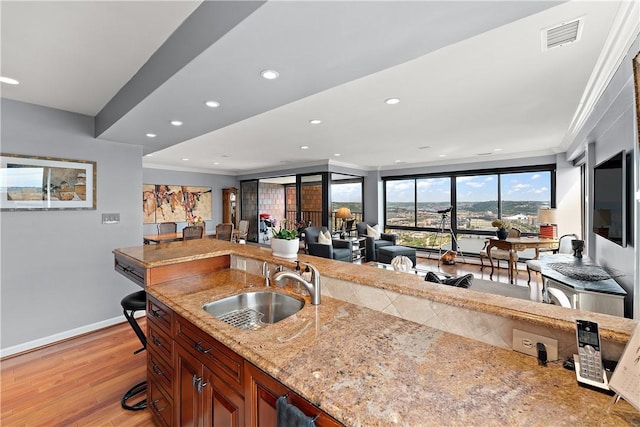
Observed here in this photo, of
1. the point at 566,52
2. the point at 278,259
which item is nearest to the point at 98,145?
the point at 278,259

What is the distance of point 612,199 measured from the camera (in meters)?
2.43

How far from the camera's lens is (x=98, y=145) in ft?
10.6

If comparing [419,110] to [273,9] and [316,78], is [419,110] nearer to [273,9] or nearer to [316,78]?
[316,78]

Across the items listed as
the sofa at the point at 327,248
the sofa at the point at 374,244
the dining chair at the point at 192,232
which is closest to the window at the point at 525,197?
the sofa at the point at 374,244

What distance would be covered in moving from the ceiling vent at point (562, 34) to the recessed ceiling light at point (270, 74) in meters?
1.67

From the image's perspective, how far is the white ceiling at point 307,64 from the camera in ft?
4.03

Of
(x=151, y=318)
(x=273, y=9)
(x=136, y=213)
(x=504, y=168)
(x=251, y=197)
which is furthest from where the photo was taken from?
(x=251, y=197)

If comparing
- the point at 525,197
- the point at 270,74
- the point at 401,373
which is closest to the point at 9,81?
the point at 270,74

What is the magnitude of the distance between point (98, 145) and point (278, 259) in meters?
2.86

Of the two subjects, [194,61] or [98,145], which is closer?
[194,61]

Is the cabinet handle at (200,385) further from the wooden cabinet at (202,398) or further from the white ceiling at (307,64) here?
the white ceiling at (307,64)

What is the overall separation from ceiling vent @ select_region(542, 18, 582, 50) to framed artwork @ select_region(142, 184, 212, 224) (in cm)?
734

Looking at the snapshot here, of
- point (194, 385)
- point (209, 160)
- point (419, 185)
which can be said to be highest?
point (209, 160)

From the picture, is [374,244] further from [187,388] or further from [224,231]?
[187,388]
